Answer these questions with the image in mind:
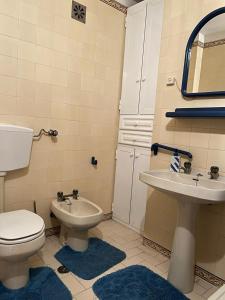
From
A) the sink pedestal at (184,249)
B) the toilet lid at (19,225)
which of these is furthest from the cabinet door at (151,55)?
the toilet lid at (19,225)

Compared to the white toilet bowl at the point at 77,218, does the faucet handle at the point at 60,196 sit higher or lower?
higher

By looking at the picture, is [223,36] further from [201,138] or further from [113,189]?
[113,189]

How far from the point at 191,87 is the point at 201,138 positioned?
41 cm

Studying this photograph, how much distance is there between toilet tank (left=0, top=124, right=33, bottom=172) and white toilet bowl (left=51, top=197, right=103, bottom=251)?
498 mm

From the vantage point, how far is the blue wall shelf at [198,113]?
1494 mm

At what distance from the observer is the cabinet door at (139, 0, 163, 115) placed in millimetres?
2021

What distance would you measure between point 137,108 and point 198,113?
0.76m

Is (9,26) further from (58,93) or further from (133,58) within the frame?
(133,58)

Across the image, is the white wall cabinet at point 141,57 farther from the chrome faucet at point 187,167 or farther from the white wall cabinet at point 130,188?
the chrome faucet at point 187,167

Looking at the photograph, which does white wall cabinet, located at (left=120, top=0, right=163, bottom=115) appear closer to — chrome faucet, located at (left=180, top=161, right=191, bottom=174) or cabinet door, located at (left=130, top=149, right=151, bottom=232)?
cabinet door, located at (left=130, top=149, right=151, bottom=232)

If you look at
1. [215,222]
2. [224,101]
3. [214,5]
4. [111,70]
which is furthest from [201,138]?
[111,70]

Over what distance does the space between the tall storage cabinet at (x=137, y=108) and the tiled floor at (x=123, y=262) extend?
0.15 metres

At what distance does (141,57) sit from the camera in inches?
86.0

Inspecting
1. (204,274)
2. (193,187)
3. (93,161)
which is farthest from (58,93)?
(204,274)
